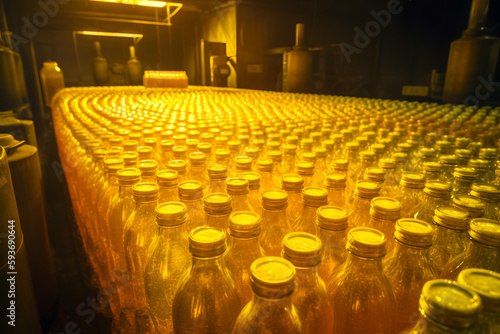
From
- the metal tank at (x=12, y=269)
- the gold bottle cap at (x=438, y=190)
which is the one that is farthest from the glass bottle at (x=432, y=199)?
the metal tank at (x=12, y=269)

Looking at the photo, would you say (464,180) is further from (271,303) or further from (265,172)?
(271,303)

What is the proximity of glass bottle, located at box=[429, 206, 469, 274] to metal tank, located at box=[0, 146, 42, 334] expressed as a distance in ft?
4.24

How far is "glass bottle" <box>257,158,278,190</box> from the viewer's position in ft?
4.06

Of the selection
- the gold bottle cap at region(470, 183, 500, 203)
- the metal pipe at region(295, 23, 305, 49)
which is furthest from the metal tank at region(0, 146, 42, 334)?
the metal pipe at region(295, 23, 305, 49)

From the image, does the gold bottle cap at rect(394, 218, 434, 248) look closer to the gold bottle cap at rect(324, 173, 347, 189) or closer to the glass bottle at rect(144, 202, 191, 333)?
the gold bottle cap at rect(324, 173, 347, 189)

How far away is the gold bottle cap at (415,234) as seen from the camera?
607 millimetres

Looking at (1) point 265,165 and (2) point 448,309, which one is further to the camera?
(1) point 265,165

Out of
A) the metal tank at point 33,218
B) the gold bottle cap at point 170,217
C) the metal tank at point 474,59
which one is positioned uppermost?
the metal tank at point 474,59

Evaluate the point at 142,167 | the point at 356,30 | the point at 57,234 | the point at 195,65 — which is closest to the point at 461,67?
the point at 142,167

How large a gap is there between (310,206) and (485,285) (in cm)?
46

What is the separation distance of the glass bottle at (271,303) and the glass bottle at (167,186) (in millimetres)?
585

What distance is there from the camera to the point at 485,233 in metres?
0.60

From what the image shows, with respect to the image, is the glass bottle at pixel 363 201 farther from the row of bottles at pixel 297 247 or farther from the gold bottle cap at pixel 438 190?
the gold bottle cap at pixel 438 190

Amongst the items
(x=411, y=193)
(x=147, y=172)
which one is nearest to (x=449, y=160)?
(x=411, y=193)
